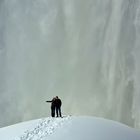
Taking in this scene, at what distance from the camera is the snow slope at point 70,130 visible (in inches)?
1591

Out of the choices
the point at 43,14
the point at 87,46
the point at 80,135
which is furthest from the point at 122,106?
the point at 80,135

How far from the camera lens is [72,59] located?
114m

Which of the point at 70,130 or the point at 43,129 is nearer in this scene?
the point at 70,130

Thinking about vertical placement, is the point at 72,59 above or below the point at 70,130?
above

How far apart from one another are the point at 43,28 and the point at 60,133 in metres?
80.2

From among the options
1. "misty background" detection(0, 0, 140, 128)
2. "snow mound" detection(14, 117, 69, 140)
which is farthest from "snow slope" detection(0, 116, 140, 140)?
"misty background" detection(0, 0, 140, 128)

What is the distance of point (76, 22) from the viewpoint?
116188mm

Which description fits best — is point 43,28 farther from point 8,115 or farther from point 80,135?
point 80,135

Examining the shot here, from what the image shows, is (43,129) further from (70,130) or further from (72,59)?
(72,59)

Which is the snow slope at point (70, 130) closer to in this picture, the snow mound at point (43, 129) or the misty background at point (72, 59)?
the snow mound at point (43, 129)

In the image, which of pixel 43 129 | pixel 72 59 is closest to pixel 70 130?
pixel 43 129

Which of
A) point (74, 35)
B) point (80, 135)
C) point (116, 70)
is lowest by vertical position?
point (80, 135)

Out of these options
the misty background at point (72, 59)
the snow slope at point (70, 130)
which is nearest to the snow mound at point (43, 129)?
the snow slope at point (70, 130)

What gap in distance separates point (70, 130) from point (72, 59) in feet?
240
